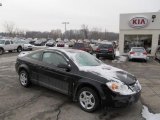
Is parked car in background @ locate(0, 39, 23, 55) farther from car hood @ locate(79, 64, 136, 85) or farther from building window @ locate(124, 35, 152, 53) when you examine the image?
car hood @ locate(79, 64, 136, 85)

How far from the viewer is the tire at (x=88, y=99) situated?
484 centimetres

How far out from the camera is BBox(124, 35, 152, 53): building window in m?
22.8

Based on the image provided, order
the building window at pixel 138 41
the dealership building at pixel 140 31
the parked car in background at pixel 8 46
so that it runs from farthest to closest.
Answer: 1. the parked car in background at pixel 8 46
2. the building window at pixel 138 41
3. the dealership building at pixel 140 31

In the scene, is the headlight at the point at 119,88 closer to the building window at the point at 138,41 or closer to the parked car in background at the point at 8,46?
the building window at the point at 138,41

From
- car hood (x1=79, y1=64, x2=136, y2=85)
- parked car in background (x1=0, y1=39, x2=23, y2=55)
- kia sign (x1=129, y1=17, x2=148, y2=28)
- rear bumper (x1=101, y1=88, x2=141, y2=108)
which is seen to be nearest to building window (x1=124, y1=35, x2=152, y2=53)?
kia sign (x1=129, y1=17, x2=148, y2=28)

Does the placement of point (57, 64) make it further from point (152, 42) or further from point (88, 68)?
point (152, 42)

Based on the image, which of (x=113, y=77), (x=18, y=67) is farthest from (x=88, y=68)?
(x=18, y=67)

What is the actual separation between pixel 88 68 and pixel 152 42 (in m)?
19.1

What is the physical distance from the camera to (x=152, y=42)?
22469 millimetres

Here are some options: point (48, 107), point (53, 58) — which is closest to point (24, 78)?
A: point (53, 58)

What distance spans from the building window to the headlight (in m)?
19.4

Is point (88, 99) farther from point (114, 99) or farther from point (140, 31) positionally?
point (140, 31)

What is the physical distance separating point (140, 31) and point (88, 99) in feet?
63.9

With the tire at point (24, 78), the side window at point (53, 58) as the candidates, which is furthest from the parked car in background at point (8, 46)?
the side window at point (53, 58)
